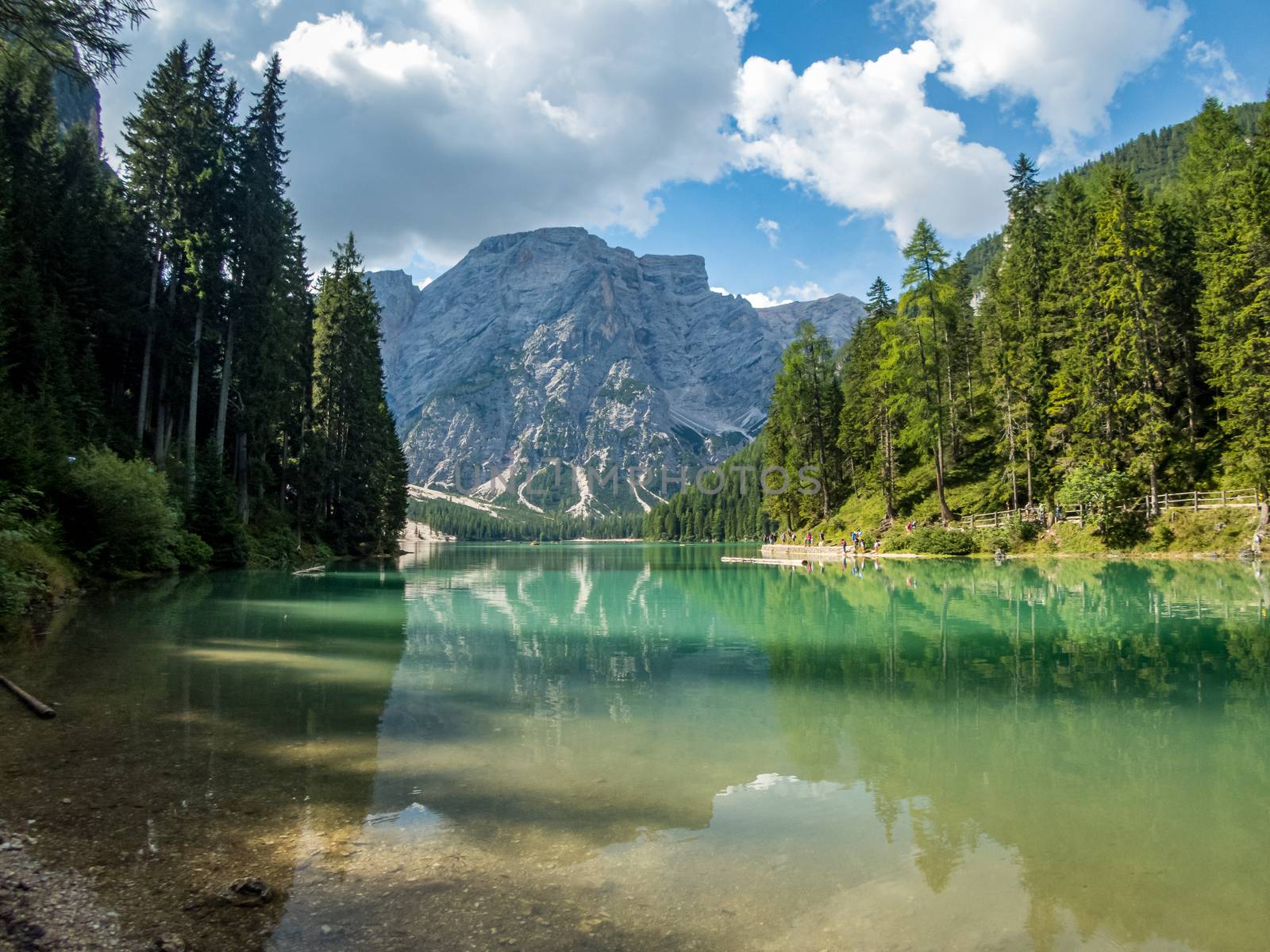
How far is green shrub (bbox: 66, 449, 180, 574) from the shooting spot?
22609 mm

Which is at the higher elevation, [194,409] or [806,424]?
[806,424]

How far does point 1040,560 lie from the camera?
3959 centimetres

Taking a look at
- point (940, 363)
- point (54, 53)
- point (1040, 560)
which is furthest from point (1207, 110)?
point (54, 53)

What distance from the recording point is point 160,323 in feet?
122

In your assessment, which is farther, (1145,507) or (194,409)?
(1145,507)

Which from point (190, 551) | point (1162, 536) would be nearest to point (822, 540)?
point (1162, 536)

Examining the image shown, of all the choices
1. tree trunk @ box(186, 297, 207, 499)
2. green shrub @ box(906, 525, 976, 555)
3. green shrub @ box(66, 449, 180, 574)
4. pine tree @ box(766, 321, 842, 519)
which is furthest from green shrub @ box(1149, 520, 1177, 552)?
tree trunk @ box(186, 297, 207, 499)

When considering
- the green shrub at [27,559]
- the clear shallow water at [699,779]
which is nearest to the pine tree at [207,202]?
the green shrub at [27,559]

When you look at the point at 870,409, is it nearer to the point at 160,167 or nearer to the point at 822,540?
the point at 822,540

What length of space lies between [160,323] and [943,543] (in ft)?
153

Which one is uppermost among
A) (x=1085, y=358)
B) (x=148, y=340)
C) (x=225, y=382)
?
(x=1085, y=358)

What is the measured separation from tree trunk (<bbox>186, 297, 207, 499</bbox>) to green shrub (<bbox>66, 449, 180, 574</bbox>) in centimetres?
924

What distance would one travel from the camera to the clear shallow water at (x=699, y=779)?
4.71m

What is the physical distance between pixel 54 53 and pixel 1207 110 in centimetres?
6898
